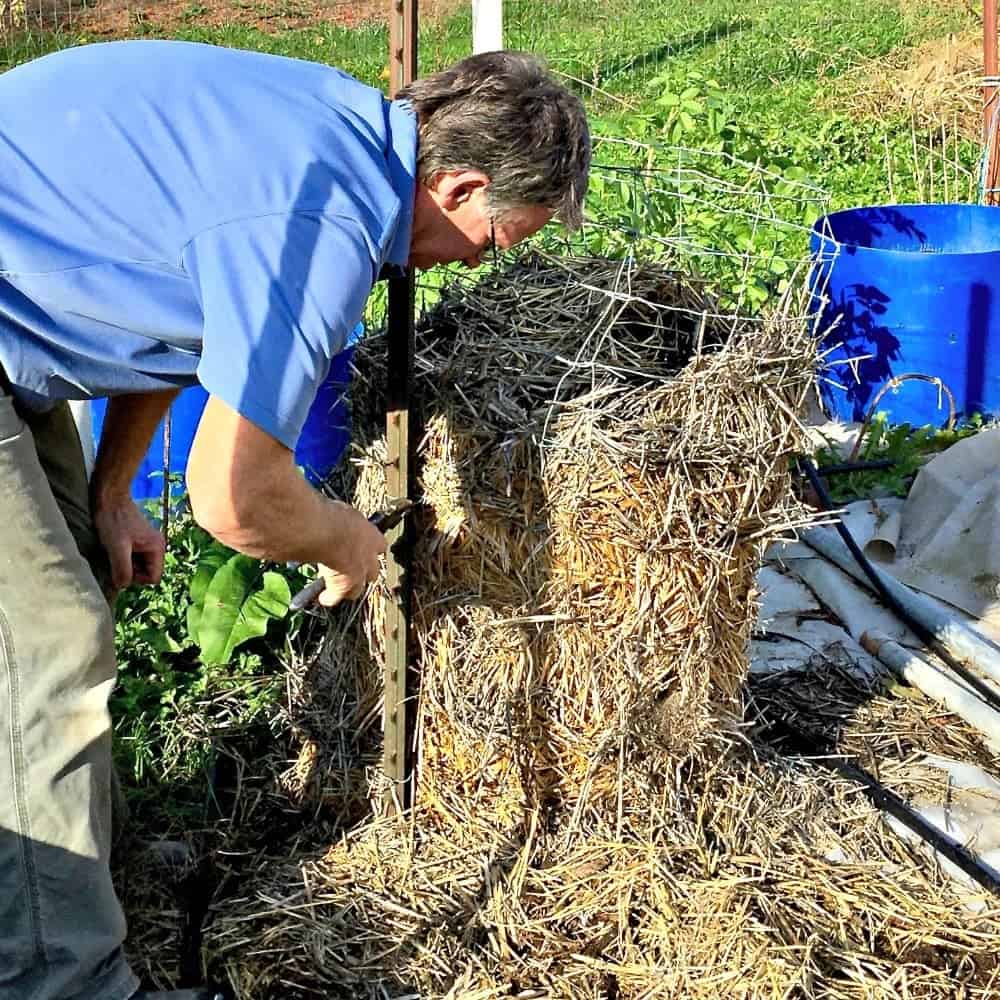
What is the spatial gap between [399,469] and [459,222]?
0.55 meters

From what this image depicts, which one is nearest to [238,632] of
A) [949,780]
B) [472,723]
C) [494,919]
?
[472,723]

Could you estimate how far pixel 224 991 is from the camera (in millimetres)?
2465

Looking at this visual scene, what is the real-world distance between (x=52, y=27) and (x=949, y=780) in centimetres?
915

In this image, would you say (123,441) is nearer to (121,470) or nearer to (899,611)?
(121,470)

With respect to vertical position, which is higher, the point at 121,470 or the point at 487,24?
the point at 487,24

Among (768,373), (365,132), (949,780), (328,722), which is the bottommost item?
(949,780)

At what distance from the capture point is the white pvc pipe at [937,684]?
3.36m

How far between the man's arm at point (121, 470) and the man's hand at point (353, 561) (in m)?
0.57

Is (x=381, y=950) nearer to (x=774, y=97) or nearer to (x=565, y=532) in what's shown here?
(x=565, y=532)

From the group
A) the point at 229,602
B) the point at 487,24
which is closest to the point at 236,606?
the point at 229,602

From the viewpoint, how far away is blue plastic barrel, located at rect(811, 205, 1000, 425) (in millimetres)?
5004

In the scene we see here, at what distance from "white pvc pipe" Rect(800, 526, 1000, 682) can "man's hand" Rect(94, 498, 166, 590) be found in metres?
2.03

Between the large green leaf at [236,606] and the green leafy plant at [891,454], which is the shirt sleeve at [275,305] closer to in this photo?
the large green leaf at [236,606]

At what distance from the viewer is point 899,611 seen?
3881 millimetres
